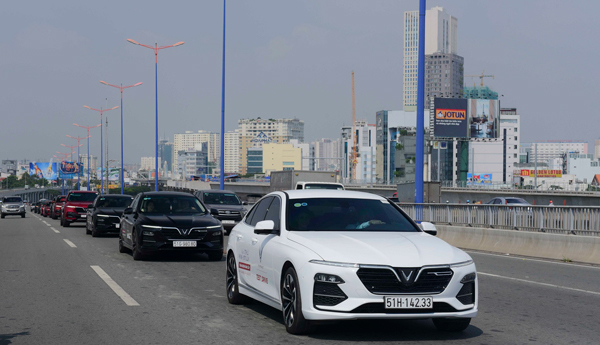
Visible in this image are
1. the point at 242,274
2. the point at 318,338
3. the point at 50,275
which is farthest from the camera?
the point at 50,275

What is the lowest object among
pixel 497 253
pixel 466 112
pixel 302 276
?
pixel 497 253

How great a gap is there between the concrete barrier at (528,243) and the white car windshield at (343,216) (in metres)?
10.0

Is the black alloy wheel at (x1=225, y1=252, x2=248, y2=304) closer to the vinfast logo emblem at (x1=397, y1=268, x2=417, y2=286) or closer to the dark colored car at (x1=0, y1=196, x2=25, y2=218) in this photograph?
the vinfast logo emblem at (x1=397, y1=268, x2=417, y2=286)

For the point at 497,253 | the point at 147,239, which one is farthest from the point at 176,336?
the point at 497,253

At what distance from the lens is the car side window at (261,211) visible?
9.15m

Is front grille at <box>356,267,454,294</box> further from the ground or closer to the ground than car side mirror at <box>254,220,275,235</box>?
closer to the ground

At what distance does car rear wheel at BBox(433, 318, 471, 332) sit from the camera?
24.9ft

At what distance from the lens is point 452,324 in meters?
7.68

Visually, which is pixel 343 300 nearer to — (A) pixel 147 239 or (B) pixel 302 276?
(B) pixel 302 276

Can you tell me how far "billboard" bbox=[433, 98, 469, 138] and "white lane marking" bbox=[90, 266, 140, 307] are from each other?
86.7m

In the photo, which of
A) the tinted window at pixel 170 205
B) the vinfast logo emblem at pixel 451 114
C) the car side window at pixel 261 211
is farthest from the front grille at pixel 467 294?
the vinfast logo emblem at pixel 451 114

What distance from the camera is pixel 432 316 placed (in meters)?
6.93

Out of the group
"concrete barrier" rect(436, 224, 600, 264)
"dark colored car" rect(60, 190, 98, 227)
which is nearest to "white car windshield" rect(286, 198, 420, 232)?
"concrete barrier" rect(436, 224, 600, 264)

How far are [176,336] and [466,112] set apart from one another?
3751 inches
